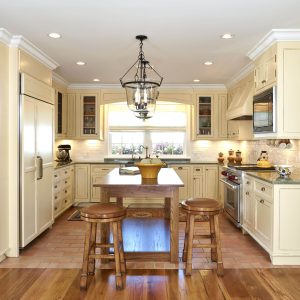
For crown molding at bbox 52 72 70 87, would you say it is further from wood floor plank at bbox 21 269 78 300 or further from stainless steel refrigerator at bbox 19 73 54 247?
wood floor plank at bbox 21 269 78 300

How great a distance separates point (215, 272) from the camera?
3203 millimetres

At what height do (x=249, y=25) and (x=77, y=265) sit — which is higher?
(x=249, y=25)

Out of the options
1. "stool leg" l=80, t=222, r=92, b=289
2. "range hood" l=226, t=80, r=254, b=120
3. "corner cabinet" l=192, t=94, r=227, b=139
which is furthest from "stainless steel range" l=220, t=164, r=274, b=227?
"stool leg" l=80, t=222, r=92, b=289

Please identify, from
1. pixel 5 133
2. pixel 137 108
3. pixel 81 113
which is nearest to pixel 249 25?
pixel 137 108

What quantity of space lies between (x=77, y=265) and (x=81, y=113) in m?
3.92

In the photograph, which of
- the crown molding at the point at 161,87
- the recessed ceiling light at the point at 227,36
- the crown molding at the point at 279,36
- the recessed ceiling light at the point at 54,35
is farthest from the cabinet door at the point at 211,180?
the recessed ceiling light at the point at 54,35

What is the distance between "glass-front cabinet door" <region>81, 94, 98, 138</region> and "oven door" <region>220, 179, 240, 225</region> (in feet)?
9.70

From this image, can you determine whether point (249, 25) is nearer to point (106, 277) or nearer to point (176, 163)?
point (106, 277)

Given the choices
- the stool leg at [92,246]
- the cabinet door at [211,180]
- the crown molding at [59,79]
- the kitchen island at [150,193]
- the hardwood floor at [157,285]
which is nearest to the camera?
the hardwood floor at [157,285]

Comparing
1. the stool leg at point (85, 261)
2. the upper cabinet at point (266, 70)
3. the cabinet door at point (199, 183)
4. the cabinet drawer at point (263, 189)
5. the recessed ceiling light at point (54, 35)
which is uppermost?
the recessed ceiling light at point (54, 35)

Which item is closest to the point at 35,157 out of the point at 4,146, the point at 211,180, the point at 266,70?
the point at 4,146

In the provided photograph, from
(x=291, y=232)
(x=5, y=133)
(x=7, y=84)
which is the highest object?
(x=7, y=84)

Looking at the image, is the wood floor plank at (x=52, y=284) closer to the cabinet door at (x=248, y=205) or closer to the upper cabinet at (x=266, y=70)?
the cabinet door at (x=248, y=205)

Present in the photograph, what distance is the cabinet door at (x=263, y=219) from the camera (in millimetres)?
3498
